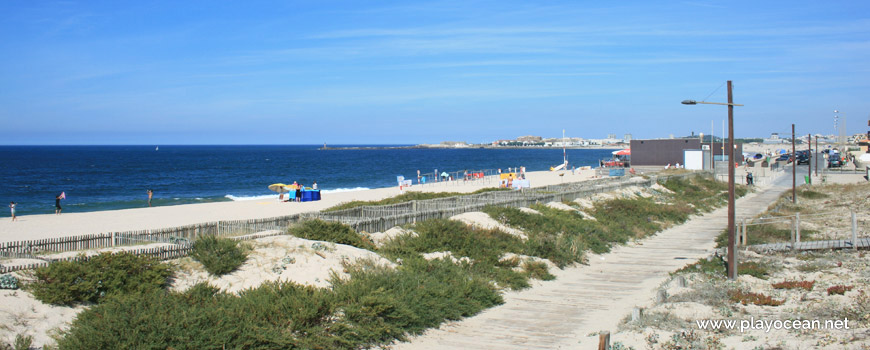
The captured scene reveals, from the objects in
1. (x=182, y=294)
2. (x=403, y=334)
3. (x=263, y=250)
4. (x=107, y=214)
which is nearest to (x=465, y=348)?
(x=403, y=334)

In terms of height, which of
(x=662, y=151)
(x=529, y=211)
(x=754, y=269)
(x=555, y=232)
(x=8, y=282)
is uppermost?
(x=662, y=151)

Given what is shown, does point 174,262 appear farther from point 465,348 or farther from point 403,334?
point 465,348

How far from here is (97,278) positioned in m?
12.4

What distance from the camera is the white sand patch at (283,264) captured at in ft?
47.4

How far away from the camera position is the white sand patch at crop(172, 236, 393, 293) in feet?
47.4

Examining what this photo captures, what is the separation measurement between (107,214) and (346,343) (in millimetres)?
29506

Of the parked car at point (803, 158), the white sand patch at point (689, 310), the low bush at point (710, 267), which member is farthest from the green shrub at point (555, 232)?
the parked car at point (803, 158)

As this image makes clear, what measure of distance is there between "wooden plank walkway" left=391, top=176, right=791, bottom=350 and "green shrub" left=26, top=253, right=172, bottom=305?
5453 mm

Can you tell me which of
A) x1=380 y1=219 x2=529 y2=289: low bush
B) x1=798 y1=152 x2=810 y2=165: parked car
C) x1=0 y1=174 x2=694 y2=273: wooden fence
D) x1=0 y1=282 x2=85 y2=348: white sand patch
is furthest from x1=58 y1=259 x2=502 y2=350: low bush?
x1=798 y1=152 x2=810 y2=165: parked car

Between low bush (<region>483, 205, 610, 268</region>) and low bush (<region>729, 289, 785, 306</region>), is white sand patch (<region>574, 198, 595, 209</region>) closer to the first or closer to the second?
low bush (<region>483, 205, 610, 268</region>)

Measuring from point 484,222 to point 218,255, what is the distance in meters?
12.5

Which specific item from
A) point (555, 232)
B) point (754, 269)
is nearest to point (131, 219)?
point (555, 232)

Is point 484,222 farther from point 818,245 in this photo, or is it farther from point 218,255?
point 218,255

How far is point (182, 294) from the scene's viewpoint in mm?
12453
